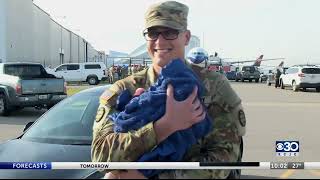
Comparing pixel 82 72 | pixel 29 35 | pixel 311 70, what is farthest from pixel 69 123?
pixel 29 35

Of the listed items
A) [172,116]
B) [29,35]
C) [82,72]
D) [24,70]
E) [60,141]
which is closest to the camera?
[172,116]

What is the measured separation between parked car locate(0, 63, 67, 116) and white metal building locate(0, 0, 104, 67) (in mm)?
18685

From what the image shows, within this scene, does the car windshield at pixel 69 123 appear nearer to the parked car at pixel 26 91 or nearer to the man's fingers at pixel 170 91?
the man's fingers at pixel 170 91

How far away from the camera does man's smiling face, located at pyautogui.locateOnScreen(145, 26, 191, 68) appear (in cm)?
250

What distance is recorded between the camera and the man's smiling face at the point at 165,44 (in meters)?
2.50

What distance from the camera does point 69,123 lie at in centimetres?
595

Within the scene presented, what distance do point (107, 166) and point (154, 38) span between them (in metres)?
0.64

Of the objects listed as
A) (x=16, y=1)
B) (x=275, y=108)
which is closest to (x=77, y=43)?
(x=16, y=1)

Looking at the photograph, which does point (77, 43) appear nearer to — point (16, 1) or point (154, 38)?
point (16, 1)

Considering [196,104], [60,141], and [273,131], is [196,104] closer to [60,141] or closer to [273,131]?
[60,141]

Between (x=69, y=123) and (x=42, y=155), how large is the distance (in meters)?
1.08

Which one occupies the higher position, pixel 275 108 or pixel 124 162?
pixel 124 162

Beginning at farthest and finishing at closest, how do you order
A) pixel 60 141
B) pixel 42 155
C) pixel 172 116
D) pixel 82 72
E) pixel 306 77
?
1. pixel 82 72
2. pixel 306 77
3. pixel 60 141
4. pixel 42 155
5. pixel 172 116

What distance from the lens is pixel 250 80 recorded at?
5912 centimetres
